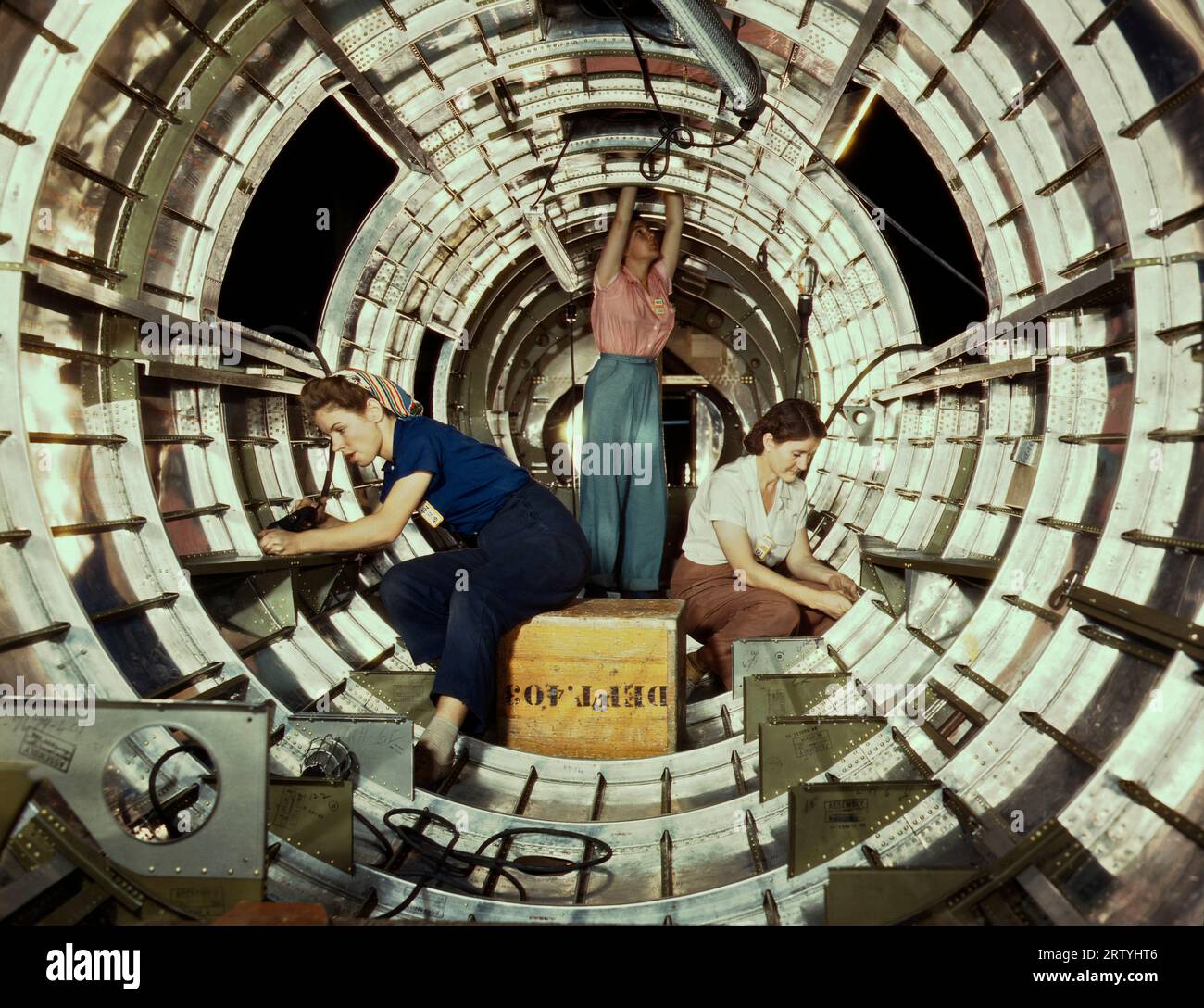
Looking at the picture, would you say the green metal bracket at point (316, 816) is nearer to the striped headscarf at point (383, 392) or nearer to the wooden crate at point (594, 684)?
the wooden crate at point (594, 684)

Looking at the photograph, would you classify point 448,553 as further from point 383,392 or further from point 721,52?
Answer: point 721,52

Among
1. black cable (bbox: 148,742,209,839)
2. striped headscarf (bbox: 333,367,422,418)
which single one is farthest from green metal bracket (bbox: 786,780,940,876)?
striped headscarf (bbox: 333,367,422,418)

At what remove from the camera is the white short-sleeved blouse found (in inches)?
229

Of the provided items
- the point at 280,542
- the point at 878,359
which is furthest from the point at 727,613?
the point at 280,542

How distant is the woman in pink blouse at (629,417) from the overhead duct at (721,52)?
2.01m

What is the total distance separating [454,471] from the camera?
16.3 ft

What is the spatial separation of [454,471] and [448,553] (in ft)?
1.37

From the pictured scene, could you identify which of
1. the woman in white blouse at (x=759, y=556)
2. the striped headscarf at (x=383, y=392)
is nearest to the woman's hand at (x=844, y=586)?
the woman in white blouse at (x=759, y=556)

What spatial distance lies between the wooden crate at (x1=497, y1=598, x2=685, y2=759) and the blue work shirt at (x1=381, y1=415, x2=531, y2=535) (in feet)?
2.20

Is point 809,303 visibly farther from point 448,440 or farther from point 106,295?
point 106,295

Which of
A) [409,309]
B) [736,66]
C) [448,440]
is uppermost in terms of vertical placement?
[736,66]

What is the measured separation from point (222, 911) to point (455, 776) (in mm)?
1859

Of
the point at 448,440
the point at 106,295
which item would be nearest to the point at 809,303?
the point at 448,440
